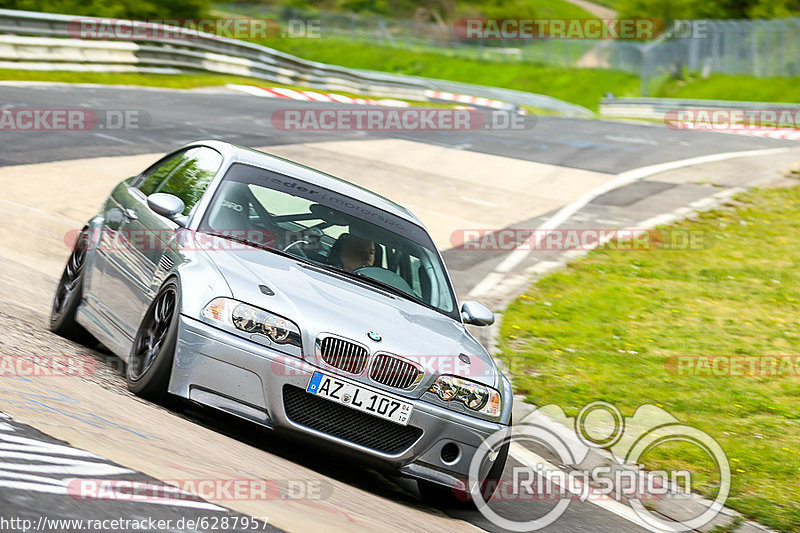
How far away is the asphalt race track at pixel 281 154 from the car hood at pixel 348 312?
0.61 m

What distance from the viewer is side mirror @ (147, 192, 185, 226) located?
21.2 ft

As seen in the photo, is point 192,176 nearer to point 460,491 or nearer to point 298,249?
point 298,249

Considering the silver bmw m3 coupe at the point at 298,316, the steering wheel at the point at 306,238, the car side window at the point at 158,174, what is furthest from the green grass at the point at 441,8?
the steering wheel at the point at 306,238

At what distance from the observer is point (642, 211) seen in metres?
17.1

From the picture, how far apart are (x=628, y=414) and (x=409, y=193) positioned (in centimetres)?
841

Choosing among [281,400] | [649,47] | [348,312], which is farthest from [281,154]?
[649,47]

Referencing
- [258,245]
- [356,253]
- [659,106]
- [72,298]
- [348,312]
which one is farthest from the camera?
[659,106]

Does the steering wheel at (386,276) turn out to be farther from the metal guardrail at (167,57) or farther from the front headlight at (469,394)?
the metal guardrail at (167,57)

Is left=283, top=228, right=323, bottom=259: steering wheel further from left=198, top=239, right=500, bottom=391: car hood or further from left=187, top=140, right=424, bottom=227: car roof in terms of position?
left=187, top=140, right=424, bottom=227: car roof

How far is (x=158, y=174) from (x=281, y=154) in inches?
410

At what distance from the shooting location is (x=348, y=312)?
5.65 m

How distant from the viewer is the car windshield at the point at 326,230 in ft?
21.6

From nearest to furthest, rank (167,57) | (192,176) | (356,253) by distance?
(356,253) → (192,176) → (167,57)

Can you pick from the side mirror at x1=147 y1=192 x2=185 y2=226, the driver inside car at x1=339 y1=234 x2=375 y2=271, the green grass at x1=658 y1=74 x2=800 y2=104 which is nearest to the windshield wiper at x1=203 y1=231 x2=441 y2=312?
the driver inside car at x1=339 y1=234 x2=375 y2=271
